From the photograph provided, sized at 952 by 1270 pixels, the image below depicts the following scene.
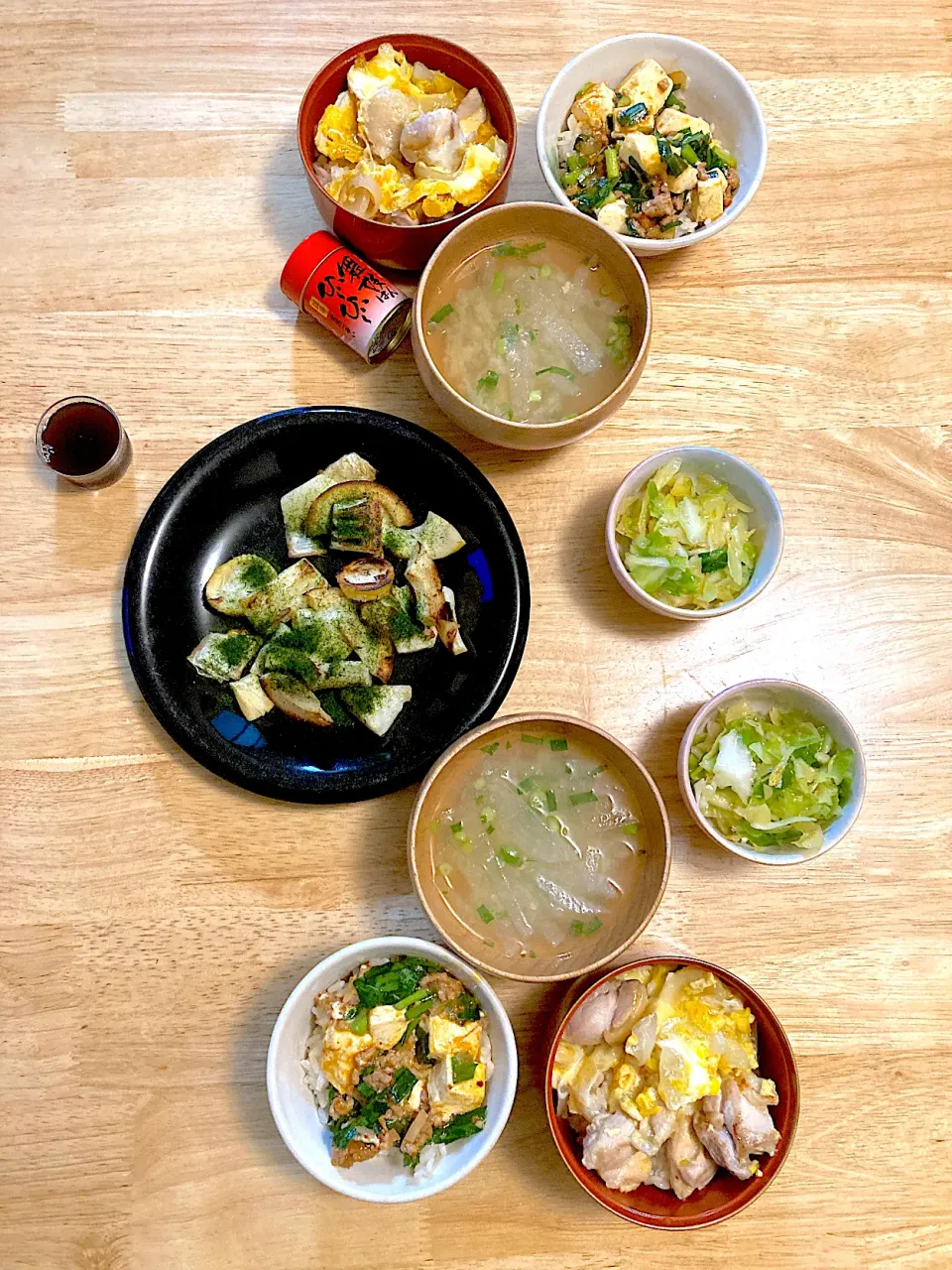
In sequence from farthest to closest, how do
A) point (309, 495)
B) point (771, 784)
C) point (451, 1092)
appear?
point (309, 495) < point (771, 784) < point (451, 1092)

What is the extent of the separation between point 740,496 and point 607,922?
0.85 metres

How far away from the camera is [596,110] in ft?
6.35

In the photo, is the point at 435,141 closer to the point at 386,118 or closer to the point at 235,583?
the point at 386,118

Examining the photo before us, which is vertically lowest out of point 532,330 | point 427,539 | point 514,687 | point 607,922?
point 607,922

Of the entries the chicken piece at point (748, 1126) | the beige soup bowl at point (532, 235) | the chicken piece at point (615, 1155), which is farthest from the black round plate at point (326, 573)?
the chicken piece at point (748, 1126)

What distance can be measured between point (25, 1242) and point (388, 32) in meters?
2.51

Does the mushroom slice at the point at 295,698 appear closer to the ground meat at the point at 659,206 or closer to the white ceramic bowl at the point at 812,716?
the white ceramic bowl at the point at 812,716

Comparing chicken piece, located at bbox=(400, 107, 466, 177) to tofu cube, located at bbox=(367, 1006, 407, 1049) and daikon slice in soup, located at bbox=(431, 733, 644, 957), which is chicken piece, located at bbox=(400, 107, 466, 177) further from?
tofu cube, located at bbox=(367, 1006, 407, 1049)

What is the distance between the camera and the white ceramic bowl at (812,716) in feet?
6.07

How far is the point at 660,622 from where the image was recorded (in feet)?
6.68

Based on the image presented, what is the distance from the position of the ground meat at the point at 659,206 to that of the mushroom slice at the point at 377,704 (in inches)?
40.8

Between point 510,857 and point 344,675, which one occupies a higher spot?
point 344,675

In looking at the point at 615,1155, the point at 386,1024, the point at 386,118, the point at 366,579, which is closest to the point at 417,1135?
the point at 386,1024

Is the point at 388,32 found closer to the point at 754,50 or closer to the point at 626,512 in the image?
the point at 754,50
